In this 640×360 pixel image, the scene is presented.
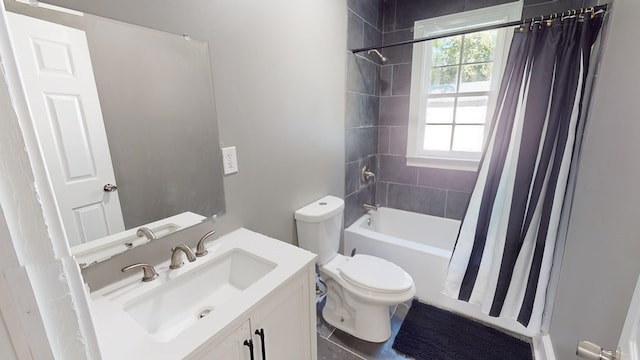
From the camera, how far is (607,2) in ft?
4.22

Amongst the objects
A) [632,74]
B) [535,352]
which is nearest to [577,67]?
[632,74]

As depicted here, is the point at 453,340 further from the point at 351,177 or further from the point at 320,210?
the point at 351,177

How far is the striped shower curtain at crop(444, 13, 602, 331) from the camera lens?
1351 mm

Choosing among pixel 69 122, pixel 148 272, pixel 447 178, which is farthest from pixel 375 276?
pixel 69 122

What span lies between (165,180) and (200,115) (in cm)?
30

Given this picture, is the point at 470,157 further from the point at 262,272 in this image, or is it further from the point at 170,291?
the point at 170,291

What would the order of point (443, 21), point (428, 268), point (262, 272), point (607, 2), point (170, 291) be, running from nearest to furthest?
1. point (170, 291)
2. point (262, 272)
3. point (607, 2)
4. point (428, 268)
5. point (443, 21)

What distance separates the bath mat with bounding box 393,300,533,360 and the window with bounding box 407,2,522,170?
1215 mm

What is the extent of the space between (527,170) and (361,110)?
1.23 metres

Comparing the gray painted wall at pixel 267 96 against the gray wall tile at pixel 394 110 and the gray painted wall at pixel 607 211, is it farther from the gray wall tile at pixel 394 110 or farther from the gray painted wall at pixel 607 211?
the gray painted wall at pixel 607 211

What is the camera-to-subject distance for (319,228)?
1.66 meters

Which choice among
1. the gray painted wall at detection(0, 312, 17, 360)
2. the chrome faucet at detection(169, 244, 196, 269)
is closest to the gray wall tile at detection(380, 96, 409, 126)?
the chrome faucet at detection(169, 244, 196, 269)

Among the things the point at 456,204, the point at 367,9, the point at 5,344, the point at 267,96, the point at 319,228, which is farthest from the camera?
the point at 456,204

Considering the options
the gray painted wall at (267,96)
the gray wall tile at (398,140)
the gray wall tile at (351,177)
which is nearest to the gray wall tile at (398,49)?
the gray wall tile at (398,140)
